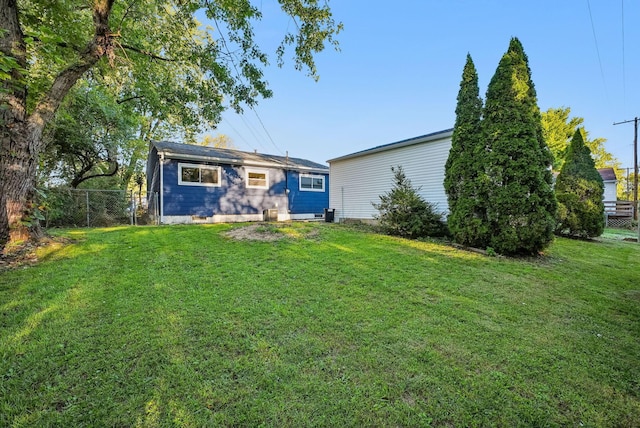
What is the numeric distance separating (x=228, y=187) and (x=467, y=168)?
999 cm

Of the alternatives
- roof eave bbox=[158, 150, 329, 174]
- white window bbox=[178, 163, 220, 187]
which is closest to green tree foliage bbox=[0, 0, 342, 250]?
roof eave bbox=[158, 150, 329, 174]

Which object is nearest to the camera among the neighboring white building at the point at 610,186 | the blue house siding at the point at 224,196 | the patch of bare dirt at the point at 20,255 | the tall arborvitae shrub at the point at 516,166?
the patch of bare dirt at the point at 20,255

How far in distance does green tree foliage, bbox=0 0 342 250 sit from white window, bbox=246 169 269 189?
4.45 metres

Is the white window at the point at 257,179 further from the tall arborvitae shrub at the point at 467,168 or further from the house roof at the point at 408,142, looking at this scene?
the tall arborvitae shrub at the point at 467,168

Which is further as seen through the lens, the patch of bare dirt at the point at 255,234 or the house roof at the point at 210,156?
the house roof at the point at 210,156

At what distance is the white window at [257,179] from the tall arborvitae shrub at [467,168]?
899cm

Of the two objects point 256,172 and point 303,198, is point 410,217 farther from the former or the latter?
point 256,172

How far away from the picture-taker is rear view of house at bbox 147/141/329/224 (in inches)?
437

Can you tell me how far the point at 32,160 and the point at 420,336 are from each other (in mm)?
7135

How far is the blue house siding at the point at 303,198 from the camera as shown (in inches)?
579

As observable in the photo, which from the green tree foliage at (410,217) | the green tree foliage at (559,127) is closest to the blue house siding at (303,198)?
the green tree foliage at (410,217)

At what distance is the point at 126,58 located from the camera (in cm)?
615

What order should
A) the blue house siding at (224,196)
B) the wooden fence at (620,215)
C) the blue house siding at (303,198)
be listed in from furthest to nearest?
the wooden fence at (620,215)
the blue house siding at (303,198)
the blue house siding at (224,196)

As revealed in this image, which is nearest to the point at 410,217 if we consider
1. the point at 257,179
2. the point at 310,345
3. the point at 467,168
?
the point at 467,168
